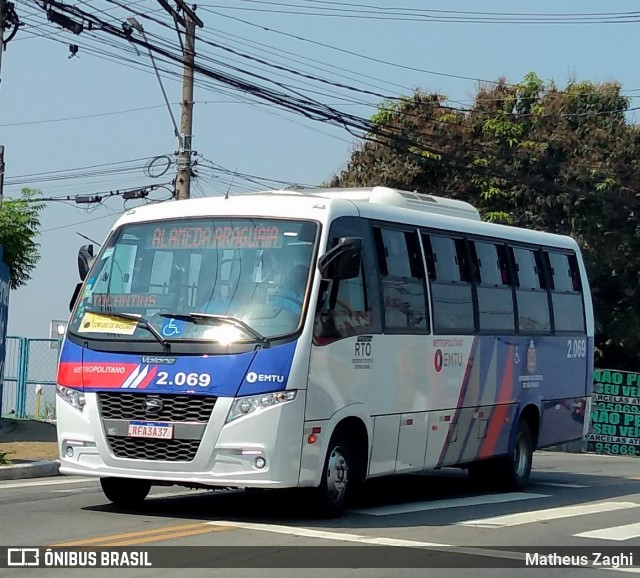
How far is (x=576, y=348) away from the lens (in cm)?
1627

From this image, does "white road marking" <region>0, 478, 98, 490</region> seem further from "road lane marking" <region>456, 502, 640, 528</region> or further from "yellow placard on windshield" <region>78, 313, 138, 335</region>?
"road lane marking" <region>456, 502, 640, 528</region>

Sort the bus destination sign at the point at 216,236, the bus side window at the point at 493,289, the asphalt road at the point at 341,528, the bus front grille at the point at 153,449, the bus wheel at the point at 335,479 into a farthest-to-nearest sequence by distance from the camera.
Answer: the bus side window at the point at 493,289 → the bus destination sign at the point at 216,236 → the bus wheel at the point at 335,479 → the bus front grille at the point at 153,449 → the asphalt road at the point at 341,528

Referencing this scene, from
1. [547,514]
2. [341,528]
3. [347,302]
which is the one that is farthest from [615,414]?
[341,528]

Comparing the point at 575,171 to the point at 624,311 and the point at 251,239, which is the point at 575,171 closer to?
the point at 624,311

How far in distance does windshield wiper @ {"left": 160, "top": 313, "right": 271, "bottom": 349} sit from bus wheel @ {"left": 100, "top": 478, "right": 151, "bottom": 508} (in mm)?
1764

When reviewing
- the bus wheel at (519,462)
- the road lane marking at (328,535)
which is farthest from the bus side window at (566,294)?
the road lane marking at (328,535)

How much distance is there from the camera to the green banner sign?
28188mm

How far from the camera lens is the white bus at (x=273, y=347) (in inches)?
401

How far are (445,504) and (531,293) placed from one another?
3397 millimetres

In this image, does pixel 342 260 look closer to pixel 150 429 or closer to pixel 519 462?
pixel 150 429

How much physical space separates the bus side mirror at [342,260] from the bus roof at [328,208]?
0.57 m

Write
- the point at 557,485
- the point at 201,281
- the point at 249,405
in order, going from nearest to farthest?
the point at 249,405 → the point at 201,281 → the point at 557,485

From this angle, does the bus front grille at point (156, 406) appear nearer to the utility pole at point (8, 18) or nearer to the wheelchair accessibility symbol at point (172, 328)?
the wheelchair accessibility symbol at point (172, 328)

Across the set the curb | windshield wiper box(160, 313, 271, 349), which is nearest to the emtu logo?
windshield wiper box(160, 313, 271, 349)
